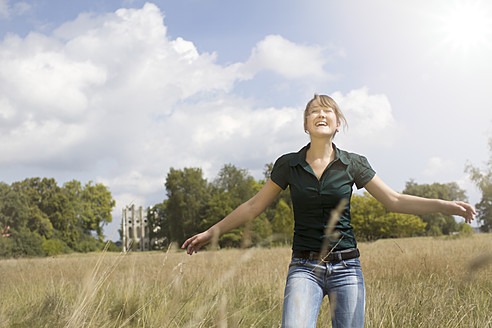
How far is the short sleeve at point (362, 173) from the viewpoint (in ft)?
8.68

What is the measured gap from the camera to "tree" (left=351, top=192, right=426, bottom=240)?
3344 centimetres

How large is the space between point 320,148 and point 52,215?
4409 cm

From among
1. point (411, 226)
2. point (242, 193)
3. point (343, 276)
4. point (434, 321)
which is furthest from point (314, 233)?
point (242, 193)

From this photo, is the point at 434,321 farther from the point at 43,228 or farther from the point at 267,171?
the point at 267,171

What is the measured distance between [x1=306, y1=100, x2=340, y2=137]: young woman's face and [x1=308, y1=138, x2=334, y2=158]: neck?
45 mm

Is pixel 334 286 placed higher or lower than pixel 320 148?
lower

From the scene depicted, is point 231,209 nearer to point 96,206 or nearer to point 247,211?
point 96,206

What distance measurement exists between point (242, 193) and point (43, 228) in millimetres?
19197

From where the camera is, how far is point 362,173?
265cm

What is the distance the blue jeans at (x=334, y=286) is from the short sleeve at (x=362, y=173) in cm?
52

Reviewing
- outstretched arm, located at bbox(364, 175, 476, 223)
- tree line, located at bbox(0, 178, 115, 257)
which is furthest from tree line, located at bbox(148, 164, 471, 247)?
outstretched arm, located at bbox(364, 175, 476, 223)

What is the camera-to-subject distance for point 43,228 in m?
39.5

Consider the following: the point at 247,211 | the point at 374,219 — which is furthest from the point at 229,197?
the point at 247,211

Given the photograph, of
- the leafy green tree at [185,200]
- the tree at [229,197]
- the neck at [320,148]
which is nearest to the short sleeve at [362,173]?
the neck at [320,148]
